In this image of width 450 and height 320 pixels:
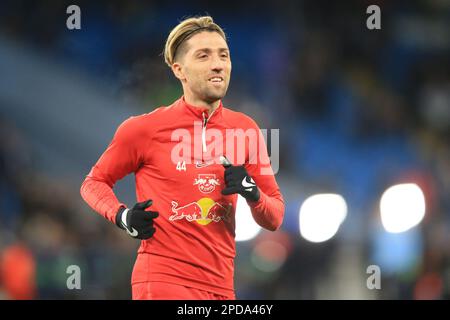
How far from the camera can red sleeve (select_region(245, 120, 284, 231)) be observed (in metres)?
4.29


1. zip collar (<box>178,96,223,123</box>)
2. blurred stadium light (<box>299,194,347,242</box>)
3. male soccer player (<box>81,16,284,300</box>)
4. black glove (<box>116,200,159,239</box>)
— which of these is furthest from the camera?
blurred stadium light (<box>299,194,347,242</box>)

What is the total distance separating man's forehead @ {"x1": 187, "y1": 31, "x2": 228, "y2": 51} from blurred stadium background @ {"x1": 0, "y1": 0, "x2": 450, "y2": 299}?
322 centimetres

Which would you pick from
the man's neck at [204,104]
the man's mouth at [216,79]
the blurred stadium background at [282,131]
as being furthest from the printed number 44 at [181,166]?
the blurred stadium background at [282,131]

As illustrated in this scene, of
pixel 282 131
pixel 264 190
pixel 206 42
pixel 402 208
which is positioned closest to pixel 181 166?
pixel 264 190

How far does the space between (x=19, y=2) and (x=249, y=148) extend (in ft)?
21.2

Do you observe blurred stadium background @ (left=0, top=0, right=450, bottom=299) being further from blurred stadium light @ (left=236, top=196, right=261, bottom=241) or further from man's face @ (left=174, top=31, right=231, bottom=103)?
man's face @ (left=174, top=31, right=231, bottom=103)

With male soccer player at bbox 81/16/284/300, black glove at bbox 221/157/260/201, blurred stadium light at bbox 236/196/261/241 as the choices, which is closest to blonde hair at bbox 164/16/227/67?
male soccer player at bbox 81/16/284/300

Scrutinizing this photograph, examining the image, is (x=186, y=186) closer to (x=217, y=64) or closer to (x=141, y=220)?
(x=141, y=220)

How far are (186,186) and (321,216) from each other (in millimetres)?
4561

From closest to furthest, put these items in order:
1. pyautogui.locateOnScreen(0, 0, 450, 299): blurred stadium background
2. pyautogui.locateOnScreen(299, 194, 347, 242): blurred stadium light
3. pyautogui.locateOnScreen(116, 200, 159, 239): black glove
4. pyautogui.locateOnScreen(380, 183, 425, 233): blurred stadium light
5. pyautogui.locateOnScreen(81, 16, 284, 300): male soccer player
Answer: pyautogui.locateOnScreen(116, 200, 159, 239): black glove
pyautogui.locateOnScreen(81, 16, 284, 300): male soccer player
pyautogui.locateOnScreen(0, 0, 450, 299): blurred stadium background
pyautogui.locateOnScreen(299, 194, 347, 242): blurred stadium light
pyautogui.locateOnScreen(380, 183, 425, 233): blurred stadium light

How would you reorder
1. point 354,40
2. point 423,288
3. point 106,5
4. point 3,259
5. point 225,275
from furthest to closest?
point 354,40 → point 106,5 → point 423,288 → point 3,259 → point 225,275
